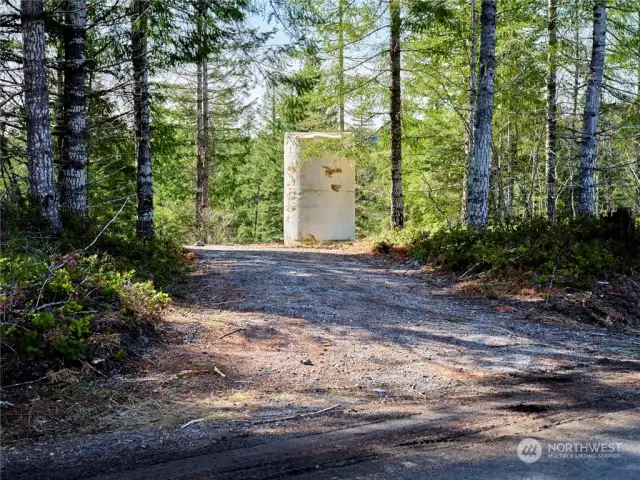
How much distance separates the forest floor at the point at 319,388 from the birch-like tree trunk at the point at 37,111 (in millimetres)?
2675

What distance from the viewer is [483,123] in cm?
1134

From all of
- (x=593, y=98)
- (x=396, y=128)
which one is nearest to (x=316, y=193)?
(x=396, y=128)

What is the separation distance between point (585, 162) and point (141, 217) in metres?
10.1

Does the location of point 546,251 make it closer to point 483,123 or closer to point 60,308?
point 483,123

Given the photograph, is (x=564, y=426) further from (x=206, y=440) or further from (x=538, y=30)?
(x=538, y=30)

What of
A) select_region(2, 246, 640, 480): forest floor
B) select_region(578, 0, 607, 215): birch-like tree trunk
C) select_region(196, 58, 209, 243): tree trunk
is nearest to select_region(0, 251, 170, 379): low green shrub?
select_region(2, 246, 640, 480): forest floor

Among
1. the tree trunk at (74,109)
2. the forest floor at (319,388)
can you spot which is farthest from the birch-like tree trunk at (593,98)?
the tree trunk at (74,109)

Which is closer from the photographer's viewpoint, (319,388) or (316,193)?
(319,388)

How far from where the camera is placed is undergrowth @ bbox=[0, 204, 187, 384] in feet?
15.3

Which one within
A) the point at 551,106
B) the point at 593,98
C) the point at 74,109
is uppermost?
the point at 551,106

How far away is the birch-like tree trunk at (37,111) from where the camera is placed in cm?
773

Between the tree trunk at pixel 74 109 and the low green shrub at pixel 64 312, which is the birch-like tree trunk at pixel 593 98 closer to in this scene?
the low green shrub at pixel 64 312

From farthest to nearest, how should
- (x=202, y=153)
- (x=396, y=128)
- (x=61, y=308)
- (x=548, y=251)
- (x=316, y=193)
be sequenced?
1. (x=202, y=153)
2. (x=316, y=193)
3. (x=396, y=128)
4. (x=548, y=251)
5. (x=61, y=308)

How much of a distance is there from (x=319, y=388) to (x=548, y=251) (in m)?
6.22
